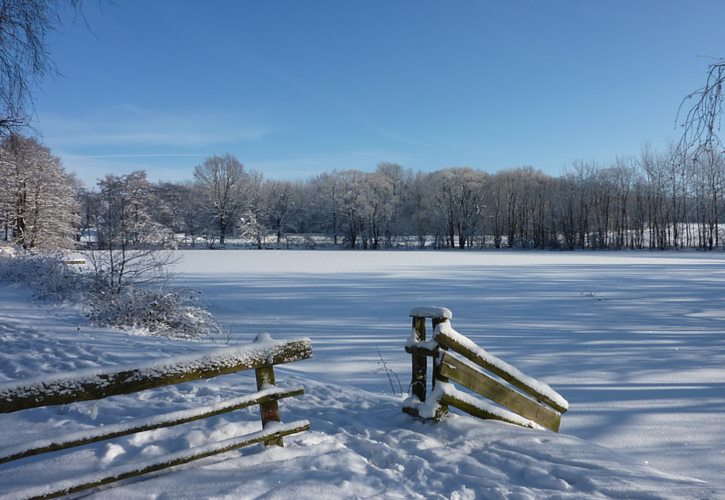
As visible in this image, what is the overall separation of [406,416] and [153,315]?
8658 mm

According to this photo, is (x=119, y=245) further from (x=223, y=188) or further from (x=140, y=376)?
(x=223, y=188)

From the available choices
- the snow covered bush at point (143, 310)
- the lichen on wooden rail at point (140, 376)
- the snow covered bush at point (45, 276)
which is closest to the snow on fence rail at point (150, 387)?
the lichen on wooden rail at point (140, 376)

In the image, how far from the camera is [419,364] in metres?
4.52

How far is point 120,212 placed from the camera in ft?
42.8

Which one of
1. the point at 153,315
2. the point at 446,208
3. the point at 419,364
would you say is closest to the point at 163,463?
the point at 419,364

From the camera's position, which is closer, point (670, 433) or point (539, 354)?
point (670, 433)

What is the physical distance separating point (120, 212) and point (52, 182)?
91.6 ft

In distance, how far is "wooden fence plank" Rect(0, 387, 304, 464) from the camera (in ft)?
8.35

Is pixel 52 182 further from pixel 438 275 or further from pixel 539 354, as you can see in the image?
pixel 539 354

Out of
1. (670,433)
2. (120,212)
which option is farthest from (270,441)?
(120,212)

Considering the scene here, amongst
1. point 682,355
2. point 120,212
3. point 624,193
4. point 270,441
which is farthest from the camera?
point 624,193

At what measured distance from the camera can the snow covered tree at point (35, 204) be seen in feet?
102

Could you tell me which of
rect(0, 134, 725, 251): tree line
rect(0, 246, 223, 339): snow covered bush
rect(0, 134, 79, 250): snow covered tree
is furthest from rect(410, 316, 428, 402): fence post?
rect(0, 134, 725, 251): tree line

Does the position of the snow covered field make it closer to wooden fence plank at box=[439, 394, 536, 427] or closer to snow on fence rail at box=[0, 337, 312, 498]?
wooden fence plank at box=[439, 394, 536, 427]
